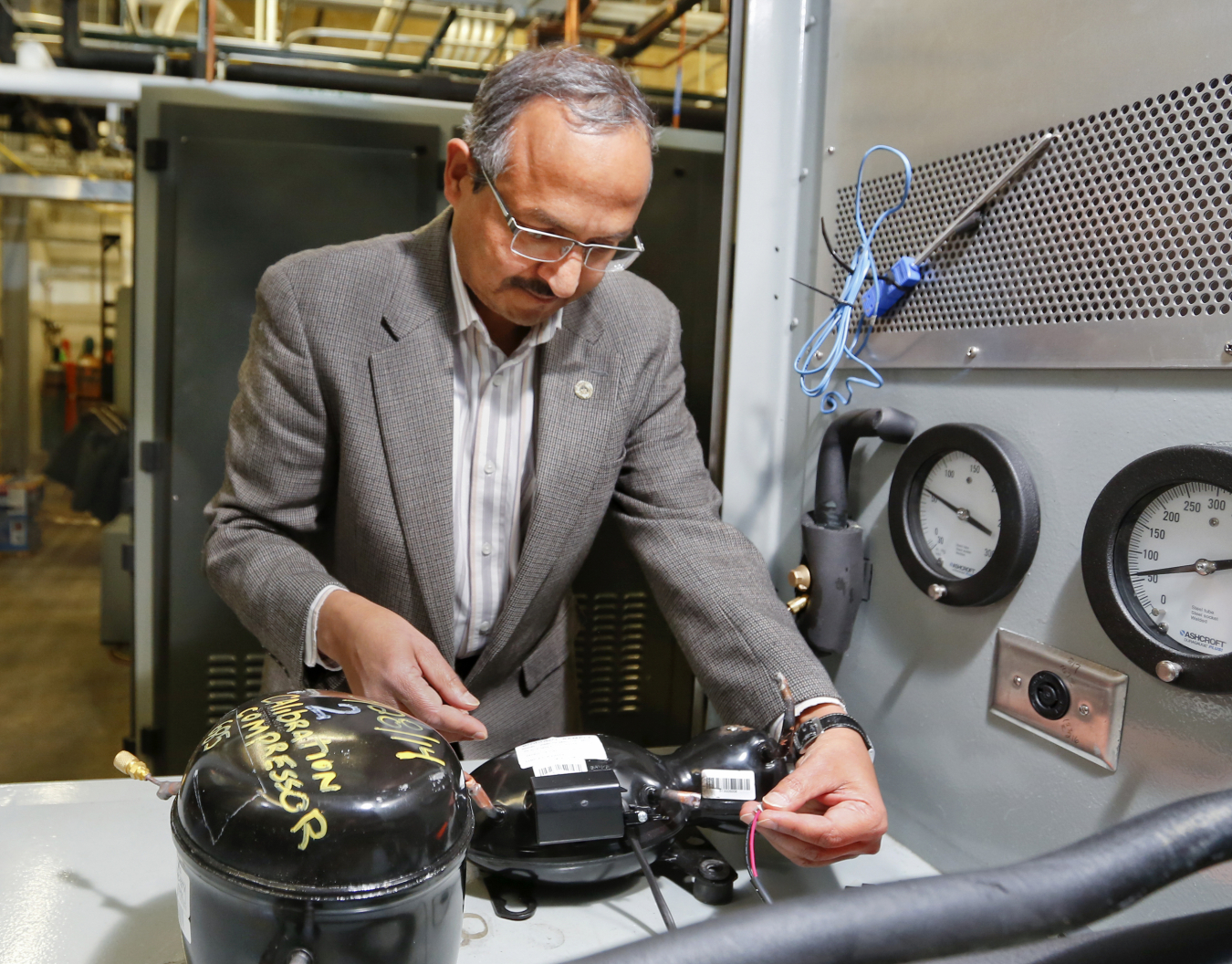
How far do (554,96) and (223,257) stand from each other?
1.05 meters

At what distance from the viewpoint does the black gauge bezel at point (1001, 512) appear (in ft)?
2.71

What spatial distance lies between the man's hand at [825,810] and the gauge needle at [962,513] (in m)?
0.25

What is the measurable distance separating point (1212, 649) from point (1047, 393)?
257 mm

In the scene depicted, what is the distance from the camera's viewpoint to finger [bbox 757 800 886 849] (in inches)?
28.8

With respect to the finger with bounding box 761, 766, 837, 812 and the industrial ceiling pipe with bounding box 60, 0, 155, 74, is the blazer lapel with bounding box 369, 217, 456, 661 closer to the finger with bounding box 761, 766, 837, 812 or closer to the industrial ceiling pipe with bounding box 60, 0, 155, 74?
the finger with bounding box 761, 766, 837, 812

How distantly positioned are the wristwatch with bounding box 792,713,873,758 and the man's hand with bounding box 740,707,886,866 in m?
0.04

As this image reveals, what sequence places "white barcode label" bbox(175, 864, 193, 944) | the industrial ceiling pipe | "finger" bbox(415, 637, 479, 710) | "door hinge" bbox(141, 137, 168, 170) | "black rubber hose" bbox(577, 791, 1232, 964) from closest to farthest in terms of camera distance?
"black rubber hose" bbox(577, 791, 1232, 964) < "white barcode label" bbox(175, 864, 193, 944) < "finger" bbox(415, 637, 479, 710) < "door hinge" bbox(141, 137, 168, 170) < the industrial ceiling pipe

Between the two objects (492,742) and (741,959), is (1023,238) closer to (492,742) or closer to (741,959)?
(741,959)

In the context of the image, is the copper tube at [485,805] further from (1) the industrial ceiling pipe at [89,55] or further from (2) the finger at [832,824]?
(1) the industrial ceiling pipe at [89,55]

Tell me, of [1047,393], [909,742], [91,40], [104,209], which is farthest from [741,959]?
[104,209]

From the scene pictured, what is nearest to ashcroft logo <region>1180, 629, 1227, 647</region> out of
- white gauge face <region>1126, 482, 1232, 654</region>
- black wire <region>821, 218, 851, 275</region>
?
white gauge face <region>1126, 482, 1232, 654</region>

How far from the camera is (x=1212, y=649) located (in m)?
0.68

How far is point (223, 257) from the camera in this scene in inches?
69.7

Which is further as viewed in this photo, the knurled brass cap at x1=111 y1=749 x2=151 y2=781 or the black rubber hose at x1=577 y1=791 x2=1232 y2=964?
the knurled brass cap at x1=111 y1=749 x2=151 y2=781
